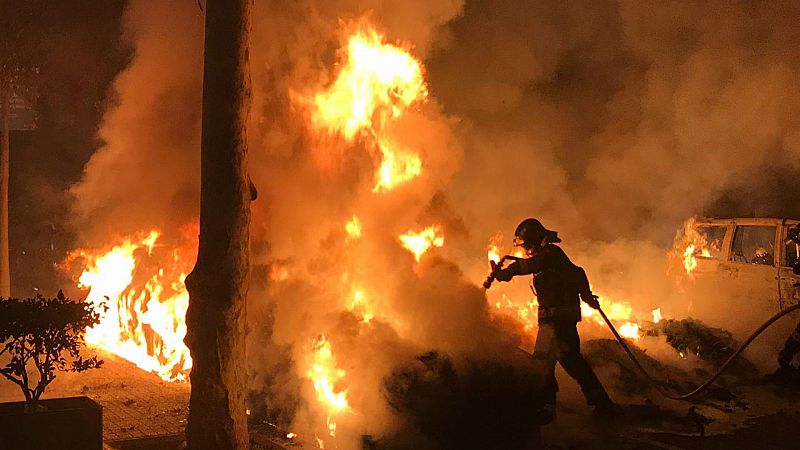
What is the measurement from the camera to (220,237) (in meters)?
5.63

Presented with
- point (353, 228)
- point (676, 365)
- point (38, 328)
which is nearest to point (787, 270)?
point (676, 365)

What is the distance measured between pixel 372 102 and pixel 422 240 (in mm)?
1798

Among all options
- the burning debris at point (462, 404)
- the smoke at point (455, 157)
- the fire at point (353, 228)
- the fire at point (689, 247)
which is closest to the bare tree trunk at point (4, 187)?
the smoke at point (455, 157)

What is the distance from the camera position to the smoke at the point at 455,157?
7914mm

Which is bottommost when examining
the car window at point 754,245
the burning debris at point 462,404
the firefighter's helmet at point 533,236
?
the burning debris at point 462,404

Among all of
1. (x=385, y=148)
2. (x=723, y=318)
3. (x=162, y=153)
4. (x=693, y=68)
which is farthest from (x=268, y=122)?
(x=693, y=68)

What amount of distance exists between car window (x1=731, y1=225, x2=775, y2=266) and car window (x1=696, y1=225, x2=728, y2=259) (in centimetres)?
30

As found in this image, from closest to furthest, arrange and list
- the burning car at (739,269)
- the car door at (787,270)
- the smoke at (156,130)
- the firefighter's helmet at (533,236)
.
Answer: the firefighter's helmet at (533,236) → the smoke at (156,130) → the car door at (787,270) → the burning car at (739,269)

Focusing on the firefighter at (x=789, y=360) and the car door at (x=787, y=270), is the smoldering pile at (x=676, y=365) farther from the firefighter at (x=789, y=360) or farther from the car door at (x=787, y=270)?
the car door at (x=787, y=270)

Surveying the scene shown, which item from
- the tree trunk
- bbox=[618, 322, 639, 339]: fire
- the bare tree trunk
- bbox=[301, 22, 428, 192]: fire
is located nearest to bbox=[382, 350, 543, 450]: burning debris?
the tree trunk

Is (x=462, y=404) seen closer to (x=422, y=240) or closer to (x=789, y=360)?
(x=422, y=240)

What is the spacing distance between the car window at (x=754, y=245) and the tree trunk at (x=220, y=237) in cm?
861

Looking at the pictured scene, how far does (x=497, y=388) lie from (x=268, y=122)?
418cm

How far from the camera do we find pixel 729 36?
44.2ft
